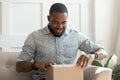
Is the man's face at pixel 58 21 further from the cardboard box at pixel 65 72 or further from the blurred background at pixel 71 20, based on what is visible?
the blurred background at pixel 71 20

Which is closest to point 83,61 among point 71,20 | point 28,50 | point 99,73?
point 99,73

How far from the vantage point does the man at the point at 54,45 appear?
6.36 ft

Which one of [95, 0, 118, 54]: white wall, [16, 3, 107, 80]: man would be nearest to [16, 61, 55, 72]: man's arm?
[16, 3, 107, 80]: man

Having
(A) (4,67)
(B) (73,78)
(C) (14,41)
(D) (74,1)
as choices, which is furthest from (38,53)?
(D) (74,1)

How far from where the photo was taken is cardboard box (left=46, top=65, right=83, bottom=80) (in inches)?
63.7

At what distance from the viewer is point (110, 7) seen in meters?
3.07

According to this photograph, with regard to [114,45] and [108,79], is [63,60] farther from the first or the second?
[114,45]

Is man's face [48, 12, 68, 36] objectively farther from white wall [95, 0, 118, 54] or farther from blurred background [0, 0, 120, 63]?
white wall [95, 0, 118, 54]

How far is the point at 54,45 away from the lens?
2.02 metres

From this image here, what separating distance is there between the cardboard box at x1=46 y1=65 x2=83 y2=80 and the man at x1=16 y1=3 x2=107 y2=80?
283 millimetres

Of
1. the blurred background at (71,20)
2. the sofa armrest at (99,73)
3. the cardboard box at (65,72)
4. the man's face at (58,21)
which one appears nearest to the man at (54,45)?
the man's face at (58,21)

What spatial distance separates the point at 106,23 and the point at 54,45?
3.97 ft

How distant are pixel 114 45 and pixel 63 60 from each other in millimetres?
1208

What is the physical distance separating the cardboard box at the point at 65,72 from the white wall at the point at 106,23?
1.42 m
